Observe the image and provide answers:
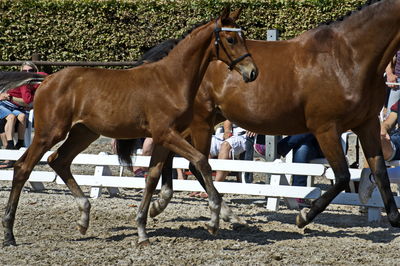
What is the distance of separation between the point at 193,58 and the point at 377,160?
6.59 ft

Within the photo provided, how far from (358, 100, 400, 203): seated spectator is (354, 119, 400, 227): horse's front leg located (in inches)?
19.0

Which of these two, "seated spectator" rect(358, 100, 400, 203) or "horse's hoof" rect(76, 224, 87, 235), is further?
"seated spectator" rect(358, 100, 400, 203)

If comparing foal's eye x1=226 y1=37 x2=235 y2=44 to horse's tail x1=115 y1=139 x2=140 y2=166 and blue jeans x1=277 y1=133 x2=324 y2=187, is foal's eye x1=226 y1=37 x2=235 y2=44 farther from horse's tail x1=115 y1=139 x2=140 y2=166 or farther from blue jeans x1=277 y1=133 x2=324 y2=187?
blue jeans x1=277 y1=133 x2=324 y2=187

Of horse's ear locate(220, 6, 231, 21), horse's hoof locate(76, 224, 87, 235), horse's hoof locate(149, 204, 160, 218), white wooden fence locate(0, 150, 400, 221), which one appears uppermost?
→ horse's ear locate(220, 6, 231, 21)

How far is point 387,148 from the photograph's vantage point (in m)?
7.55

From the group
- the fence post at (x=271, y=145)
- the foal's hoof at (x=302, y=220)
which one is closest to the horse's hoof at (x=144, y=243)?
the foal's hoof at (x=302, y=220)

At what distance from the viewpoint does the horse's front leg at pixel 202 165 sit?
229 inches

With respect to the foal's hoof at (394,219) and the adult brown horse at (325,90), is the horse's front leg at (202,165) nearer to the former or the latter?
the adult brown horse at (325,90)

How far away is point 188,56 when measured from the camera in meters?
6.12

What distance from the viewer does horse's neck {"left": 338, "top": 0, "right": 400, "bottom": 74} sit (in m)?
6.43

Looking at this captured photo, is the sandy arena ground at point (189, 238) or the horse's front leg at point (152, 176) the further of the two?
the horse's front leg at point (152, 176)

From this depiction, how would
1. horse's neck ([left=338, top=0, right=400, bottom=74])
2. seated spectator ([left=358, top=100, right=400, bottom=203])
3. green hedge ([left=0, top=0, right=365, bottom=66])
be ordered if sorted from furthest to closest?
green hedge ([left=0, top=0, right=365, bottom=66])
seated spectator ([left=358, top=100, right=400, bottom=203])
horse's neck ([left=338, top=0, right=400, bottom=74])

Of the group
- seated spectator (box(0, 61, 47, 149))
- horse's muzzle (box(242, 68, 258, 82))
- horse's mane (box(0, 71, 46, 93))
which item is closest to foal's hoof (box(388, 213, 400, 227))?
horse's muzzle (box(242, 68, 258, 82))

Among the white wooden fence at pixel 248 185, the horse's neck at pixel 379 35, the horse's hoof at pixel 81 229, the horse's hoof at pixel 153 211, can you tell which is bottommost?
the white wooden fence at pixel 248 185
